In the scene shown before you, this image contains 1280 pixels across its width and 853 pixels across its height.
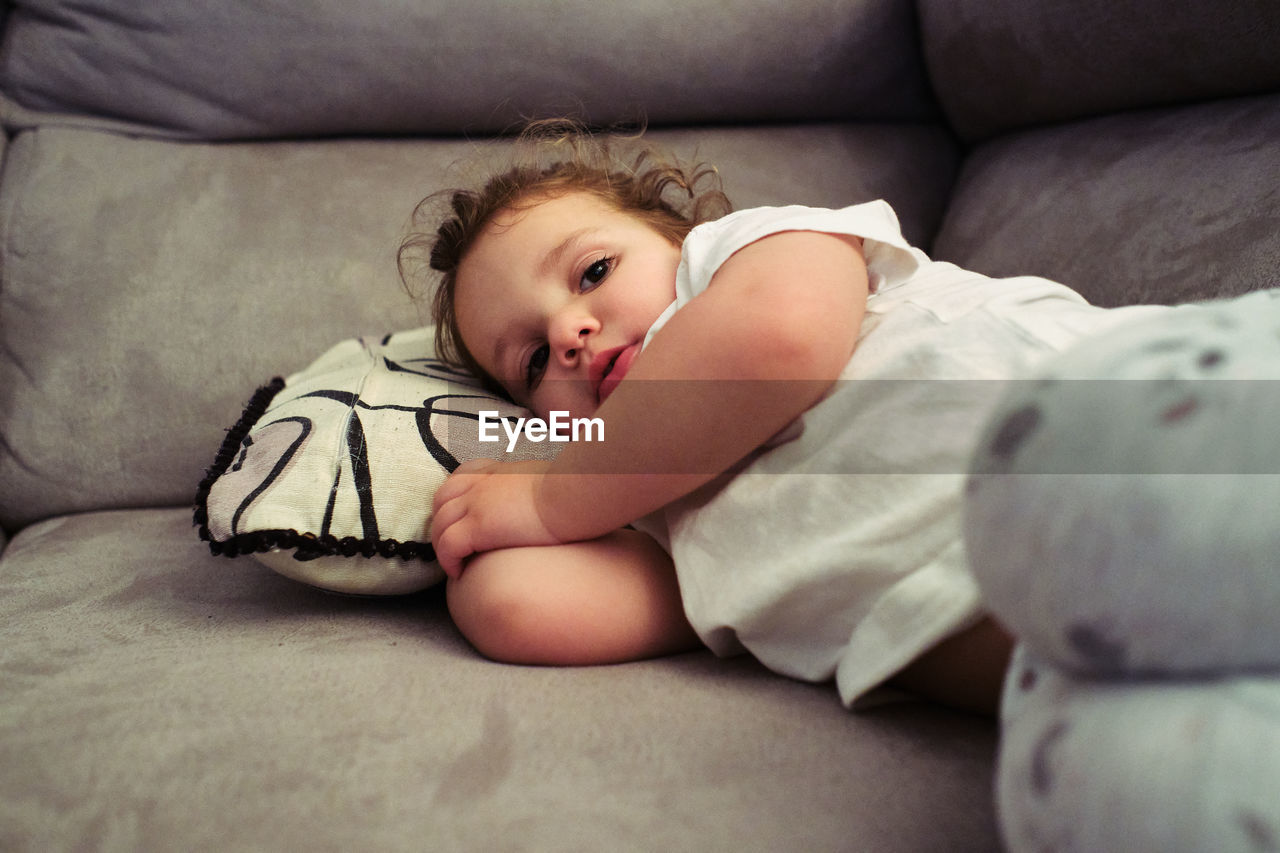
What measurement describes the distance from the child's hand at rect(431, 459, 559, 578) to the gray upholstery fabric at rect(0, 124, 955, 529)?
44 centimetres

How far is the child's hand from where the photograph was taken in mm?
688

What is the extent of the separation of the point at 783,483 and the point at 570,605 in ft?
0.58

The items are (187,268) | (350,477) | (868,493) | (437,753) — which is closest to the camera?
(437,753)

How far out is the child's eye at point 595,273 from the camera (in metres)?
0.83

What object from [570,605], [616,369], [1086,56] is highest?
[1086,56]

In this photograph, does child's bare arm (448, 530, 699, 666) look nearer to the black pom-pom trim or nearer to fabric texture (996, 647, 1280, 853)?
the black pom-pom trim

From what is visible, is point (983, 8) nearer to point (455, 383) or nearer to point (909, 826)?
point (455, 383)

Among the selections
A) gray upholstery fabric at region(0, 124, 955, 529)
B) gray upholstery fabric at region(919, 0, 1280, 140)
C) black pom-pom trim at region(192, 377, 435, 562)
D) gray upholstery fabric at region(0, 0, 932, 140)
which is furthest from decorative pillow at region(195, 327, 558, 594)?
gray upholstery fabric at region(919, 0, 1280, 140)

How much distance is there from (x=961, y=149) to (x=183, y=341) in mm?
1034

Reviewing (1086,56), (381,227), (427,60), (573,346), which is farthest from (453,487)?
(1086,56)

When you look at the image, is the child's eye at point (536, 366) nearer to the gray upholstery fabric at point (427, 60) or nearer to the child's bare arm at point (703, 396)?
the child's bare arm at point (703, 396)

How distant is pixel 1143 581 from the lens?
0.99ft

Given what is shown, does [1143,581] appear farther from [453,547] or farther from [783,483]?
[453,547]

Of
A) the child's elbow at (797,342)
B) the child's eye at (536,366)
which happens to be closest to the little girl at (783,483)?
the child's elbow at (797,342)
